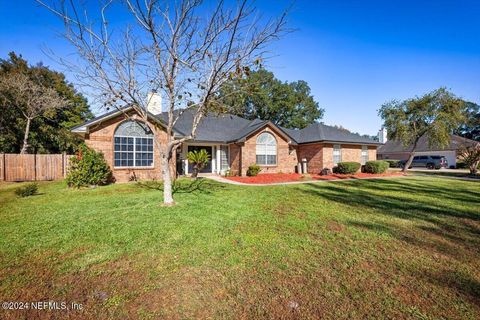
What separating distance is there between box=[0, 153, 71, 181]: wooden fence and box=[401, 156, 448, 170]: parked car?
40.0 m

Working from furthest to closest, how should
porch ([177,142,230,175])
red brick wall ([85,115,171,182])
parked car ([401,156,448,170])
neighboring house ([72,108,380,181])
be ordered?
parked car ([401,156,448,170]), porch ([177,142,230,175]), neighboring house ([72,108,380,181]), red brick wall ([85,115,171,182])

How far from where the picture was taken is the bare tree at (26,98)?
19688 millimetres

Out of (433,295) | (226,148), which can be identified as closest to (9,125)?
(226,148)

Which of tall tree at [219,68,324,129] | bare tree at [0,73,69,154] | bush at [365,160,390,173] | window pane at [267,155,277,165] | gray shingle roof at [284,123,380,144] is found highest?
tall tree at [219,68,324,129]

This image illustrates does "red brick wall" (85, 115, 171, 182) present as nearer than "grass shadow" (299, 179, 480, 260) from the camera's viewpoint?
No

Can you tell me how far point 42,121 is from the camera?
23062mm

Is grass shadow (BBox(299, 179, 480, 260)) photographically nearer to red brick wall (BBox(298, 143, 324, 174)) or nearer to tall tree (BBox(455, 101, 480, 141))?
red brick wall (BBox(298, 143, 324, 174))

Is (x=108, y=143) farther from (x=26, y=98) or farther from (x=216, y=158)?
(x=26, y=98)

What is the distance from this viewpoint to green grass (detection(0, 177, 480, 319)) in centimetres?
291

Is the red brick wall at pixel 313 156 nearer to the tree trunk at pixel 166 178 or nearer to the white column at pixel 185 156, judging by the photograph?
the white column at pixel 185 156

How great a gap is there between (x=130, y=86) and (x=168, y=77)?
1459mm

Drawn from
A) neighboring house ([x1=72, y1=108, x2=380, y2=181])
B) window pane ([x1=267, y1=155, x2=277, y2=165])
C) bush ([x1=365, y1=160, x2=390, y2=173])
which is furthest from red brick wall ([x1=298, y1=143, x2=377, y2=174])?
window pane ([x1=267, y1=155, x2=277, y2=165])

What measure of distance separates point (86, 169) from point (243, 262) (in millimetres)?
11187

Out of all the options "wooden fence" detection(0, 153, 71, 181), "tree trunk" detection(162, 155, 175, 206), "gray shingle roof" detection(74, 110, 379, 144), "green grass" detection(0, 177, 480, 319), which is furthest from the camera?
"gray shingle roof" detection(74, 110, 379, 144)
